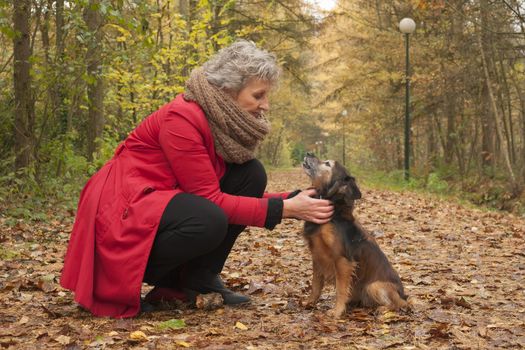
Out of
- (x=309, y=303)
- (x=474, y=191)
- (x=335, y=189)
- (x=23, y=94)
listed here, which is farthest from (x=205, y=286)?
(x=474, y=191)

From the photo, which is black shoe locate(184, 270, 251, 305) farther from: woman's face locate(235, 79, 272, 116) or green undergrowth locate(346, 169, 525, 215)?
green undergrowth locate(346, 169, 525, 215)

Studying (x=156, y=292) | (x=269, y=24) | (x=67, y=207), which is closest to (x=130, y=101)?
(x=67, y=207)

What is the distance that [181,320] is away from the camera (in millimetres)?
3576

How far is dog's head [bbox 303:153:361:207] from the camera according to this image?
3.85 m

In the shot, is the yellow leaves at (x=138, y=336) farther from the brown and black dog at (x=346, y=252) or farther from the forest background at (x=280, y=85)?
the forest background at (x=280, y=85)

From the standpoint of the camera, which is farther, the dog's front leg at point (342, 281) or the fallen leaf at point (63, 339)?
the dog's front leg at point (342, 281)

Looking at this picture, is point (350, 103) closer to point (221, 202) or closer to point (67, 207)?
point (67, 207)

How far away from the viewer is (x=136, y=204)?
3525mm

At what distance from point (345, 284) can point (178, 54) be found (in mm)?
10784

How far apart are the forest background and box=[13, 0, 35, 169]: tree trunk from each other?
0.8 inches

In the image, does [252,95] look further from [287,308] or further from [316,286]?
[287,308]

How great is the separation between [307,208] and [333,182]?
1.07 feet

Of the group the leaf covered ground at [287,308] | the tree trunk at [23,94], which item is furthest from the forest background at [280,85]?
the leaf covered ground at [287,308]

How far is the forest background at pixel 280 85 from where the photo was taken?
8.73 m
